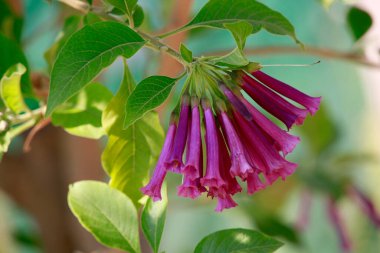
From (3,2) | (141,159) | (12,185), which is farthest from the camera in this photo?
(12,185)

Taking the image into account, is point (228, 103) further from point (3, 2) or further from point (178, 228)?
point (178, 228)

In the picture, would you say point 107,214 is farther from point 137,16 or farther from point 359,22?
point 359,22

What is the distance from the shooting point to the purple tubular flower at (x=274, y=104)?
538 millimetres

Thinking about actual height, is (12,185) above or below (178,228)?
above

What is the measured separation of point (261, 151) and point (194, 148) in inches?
2.0

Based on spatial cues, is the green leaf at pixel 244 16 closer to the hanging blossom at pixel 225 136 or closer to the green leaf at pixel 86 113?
the hanging blossom at pixel 225 136

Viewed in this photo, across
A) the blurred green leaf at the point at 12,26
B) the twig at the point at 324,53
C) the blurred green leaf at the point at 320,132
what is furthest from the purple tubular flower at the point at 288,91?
the blurred green leaf at the point at 320,132

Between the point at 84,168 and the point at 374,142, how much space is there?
172cm

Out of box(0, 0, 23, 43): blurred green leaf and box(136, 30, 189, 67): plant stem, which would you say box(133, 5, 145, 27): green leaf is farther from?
box(0, 0, 23, 43): blurred green leaf

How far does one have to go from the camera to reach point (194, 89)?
0.51 metres

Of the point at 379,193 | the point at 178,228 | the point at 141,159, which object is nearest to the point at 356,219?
the point at 379,193

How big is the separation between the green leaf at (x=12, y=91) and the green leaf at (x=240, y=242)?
0.74ft

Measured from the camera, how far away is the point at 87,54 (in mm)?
473

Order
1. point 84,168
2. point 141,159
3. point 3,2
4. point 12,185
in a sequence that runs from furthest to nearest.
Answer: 1. point 12,185
2. point 84,168
3. point 3,2
4. point 141,159
